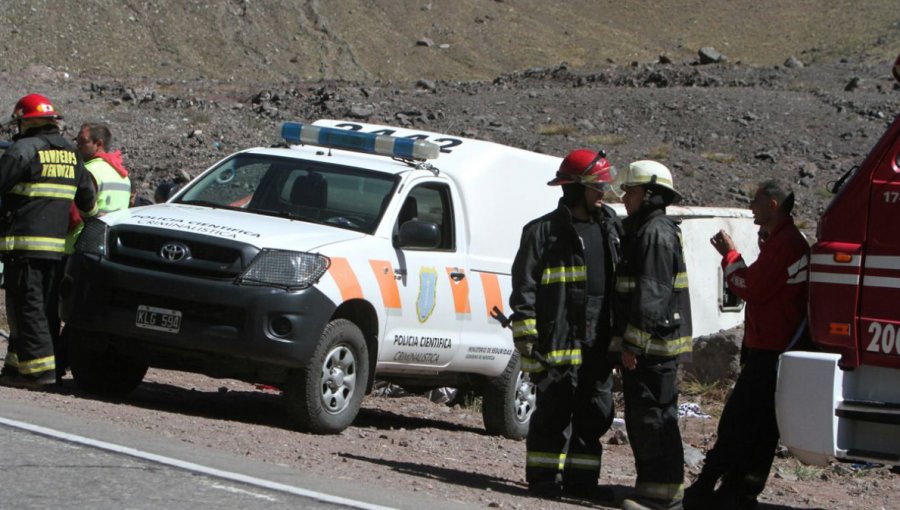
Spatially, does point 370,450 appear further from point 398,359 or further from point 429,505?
point 429,505

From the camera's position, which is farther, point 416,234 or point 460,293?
point 460,293

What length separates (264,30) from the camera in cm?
6016

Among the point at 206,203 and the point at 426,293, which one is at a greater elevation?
the point at 206,203

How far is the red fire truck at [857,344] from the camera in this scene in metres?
7.22

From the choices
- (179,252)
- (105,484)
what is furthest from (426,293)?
(105,484)

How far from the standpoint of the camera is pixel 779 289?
793 centimetres

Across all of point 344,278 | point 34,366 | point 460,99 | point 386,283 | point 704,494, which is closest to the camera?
point 704,494

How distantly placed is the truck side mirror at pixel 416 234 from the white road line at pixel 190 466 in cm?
276

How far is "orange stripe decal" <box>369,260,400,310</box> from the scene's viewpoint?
32.0 feet

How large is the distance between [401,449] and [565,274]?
2304 mm

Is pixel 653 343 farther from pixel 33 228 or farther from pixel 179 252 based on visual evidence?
pixel 33 228

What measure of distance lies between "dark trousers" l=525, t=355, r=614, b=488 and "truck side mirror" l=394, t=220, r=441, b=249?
6.61 feet

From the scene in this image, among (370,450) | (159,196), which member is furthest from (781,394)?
(159,196)

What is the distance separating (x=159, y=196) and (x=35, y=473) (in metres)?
3.97
